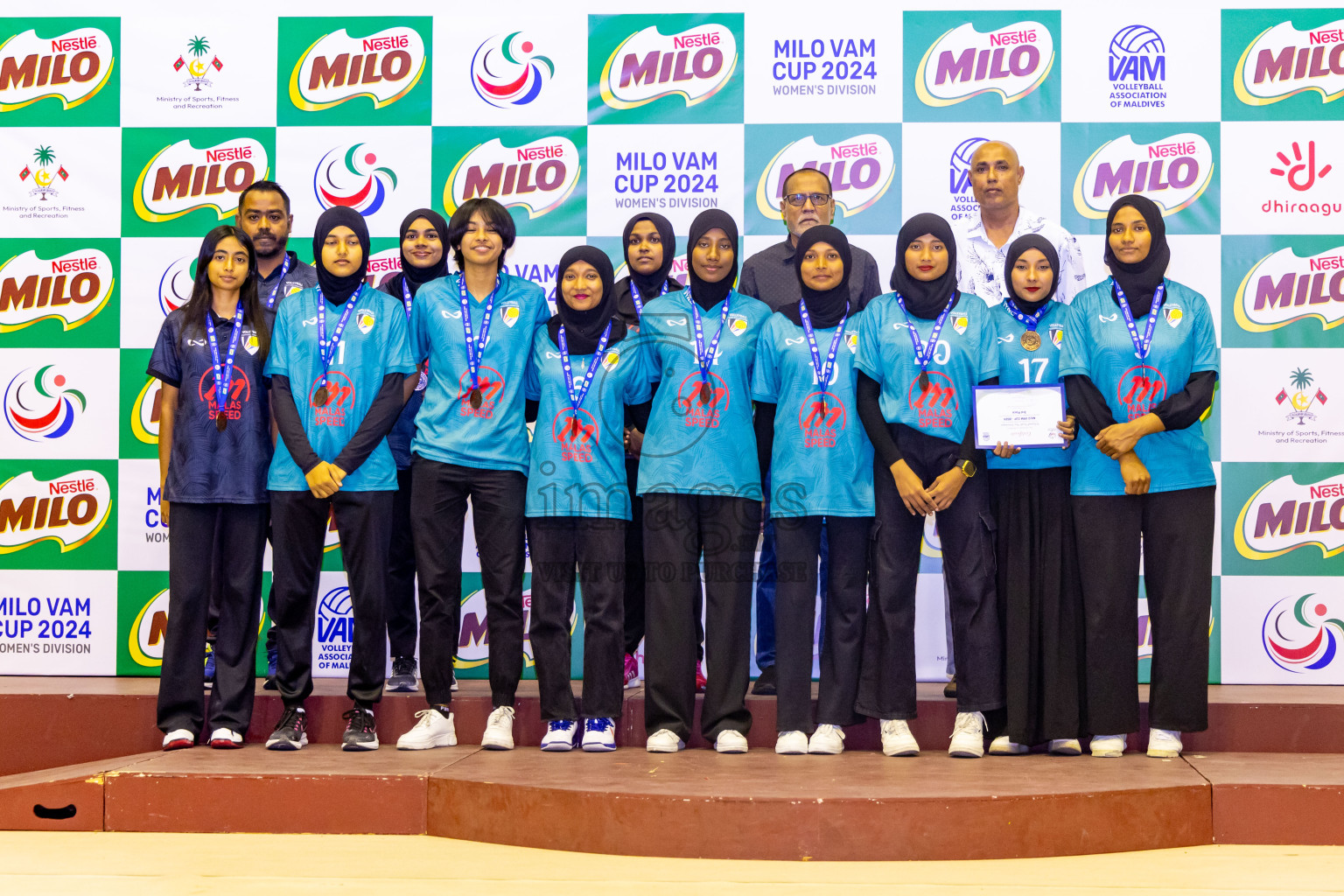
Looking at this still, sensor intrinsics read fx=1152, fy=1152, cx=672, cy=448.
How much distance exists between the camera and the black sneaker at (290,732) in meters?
3.82

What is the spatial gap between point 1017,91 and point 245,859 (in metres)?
4.13

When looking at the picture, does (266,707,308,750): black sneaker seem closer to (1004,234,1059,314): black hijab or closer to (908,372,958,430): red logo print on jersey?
(908,372,958,430): red logo print on jersey

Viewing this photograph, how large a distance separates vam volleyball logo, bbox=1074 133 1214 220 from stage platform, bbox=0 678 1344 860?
2.10m

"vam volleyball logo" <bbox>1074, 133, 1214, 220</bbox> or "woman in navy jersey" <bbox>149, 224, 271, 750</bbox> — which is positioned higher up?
"vam volleyball logo" <bbox>1074, 133, 1214, 220</bbox>

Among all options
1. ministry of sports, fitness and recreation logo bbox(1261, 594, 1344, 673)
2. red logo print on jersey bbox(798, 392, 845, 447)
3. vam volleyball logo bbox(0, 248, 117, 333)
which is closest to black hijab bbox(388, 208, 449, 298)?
red logo print on jersey bbox(798, 392, 845, 447)

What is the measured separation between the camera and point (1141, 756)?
3.72 metres

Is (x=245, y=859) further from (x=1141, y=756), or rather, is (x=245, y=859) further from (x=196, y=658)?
(x=1141, y=756)

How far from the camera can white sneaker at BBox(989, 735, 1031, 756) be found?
12.3 ft

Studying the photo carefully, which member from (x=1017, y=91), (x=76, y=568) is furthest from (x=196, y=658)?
(x=1017, y=91)

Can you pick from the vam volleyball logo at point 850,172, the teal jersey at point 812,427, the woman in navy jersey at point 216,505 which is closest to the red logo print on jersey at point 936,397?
the teal jersey at point 812,427

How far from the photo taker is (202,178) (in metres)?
5.07

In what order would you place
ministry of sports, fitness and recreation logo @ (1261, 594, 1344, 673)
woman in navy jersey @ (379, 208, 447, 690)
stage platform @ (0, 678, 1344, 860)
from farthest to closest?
ministry of sports, fitness and recreation logo @ (1261, 594, 1344, 673), woman in navy jersey @ (379, 208, 447, 690), stage platform @ (0, 678, 1344, 860)

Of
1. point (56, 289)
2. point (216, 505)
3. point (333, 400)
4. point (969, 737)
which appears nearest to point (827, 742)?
point (969, 737)

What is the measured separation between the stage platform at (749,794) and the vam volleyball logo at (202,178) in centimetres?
235
